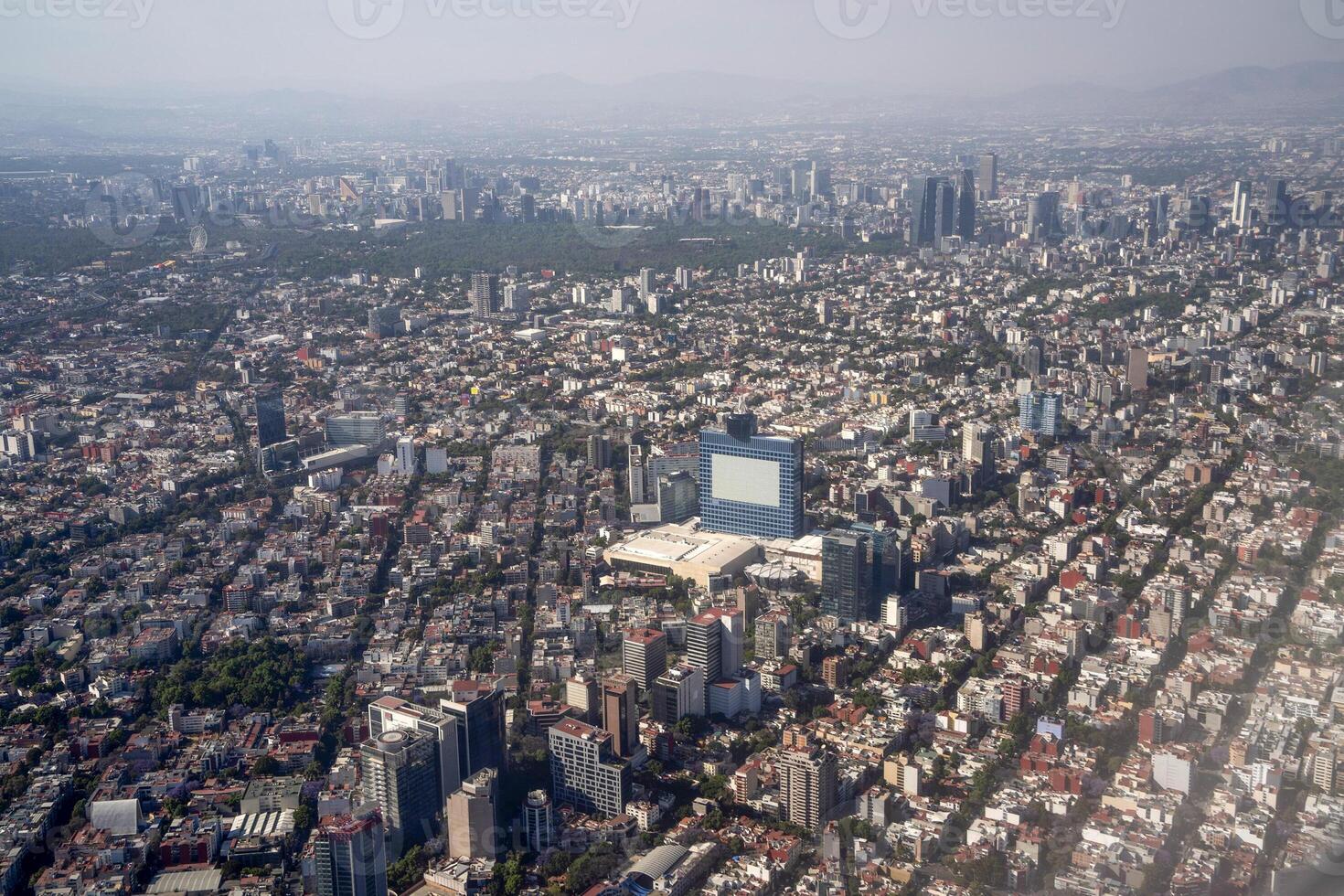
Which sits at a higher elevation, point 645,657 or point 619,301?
point 619,301

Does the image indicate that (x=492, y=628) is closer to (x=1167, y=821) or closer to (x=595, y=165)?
(x=1167, y=821)

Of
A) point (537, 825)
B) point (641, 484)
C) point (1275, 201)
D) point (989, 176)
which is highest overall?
point (1275, 201)

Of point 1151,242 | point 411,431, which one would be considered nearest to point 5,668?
point 411,431

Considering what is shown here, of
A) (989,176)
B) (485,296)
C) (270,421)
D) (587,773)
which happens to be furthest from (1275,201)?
(587,773)

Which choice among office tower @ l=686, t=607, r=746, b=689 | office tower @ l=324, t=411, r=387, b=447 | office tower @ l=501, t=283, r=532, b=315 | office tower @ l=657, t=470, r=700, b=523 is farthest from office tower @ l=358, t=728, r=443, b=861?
office tower @ l=501, t=283, r=532, b=315

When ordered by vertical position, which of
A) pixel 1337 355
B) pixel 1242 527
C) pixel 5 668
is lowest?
pixel 5 668

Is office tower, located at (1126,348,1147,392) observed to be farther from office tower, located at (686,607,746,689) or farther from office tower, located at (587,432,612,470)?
office tower, located at (686,607,746,689)

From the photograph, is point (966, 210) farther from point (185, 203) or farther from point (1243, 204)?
point (185, 203)
